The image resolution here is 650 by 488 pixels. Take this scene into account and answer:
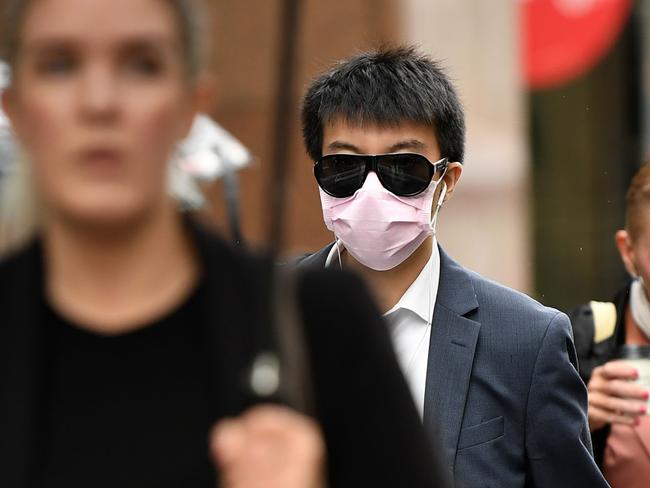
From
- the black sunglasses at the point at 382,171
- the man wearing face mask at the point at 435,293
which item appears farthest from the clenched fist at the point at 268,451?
the black sunglasses at the point at 382,171

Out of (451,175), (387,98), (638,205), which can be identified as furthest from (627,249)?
(387,98)

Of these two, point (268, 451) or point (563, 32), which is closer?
point (268, 451)

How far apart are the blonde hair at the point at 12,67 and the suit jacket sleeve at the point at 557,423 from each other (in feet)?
6.42

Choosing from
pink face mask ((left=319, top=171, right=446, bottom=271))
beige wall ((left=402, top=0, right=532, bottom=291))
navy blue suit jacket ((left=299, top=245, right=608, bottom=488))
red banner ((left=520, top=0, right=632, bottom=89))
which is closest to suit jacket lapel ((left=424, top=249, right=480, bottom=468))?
navy blue suit jacket ((left=299, top=245, right=608, bottom=488))

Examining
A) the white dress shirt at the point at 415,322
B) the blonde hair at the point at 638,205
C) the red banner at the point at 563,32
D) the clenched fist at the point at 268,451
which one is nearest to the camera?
the clenched fist at the point at 268,451

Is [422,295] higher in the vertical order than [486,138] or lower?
higher

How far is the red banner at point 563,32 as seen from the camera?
12.0 meters

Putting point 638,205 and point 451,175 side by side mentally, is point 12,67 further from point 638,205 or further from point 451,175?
point 638,205

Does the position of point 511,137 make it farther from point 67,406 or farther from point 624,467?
point 67,406

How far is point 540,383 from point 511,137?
780 centimetres

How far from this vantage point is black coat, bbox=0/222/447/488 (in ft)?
6.41

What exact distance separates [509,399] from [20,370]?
2.12 m

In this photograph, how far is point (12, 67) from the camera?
206 cm

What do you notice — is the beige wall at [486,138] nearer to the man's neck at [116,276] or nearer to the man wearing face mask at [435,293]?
the man wearing face mask at [435,293]
